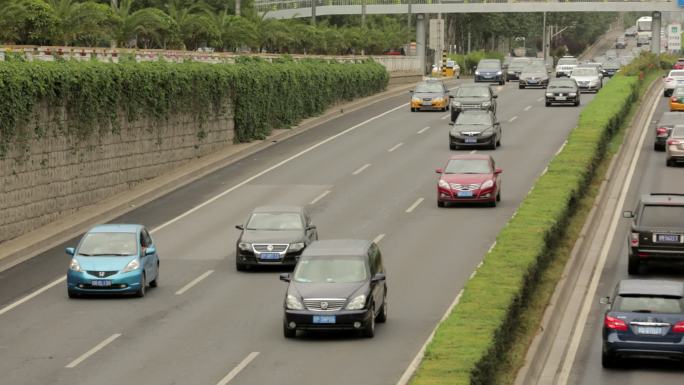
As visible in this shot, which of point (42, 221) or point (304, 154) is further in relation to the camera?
point (304, 154)

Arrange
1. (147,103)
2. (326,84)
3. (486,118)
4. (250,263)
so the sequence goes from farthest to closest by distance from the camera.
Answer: (326,84) < (486,118) < (147,103) < (250,263)

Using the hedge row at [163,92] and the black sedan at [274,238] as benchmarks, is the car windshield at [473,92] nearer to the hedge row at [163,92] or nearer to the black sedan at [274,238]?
the hedge row at [163,92]

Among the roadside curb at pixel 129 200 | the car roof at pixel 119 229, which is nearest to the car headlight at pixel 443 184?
the roadside curb at pixel 129 200

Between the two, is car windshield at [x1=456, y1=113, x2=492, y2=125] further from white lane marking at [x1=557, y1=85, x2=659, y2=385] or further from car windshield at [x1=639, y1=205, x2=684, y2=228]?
car windshield at [x1=639, y1=205, x2=684, y2=228]

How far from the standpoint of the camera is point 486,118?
55.0 meters

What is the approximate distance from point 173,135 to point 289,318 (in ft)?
88.3

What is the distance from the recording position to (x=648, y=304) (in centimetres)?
2317

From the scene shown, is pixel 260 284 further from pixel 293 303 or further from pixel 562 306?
pixel 562 306

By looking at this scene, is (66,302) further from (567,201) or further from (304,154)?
(304,154)

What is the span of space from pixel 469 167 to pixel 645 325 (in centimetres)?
1983

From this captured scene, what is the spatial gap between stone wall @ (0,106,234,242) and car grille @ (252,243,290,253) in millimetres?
8929

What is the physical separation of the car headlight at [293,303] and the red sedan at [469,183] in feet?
57.0

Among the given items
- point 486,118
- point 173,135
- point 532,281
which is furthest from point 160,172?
point 532,281

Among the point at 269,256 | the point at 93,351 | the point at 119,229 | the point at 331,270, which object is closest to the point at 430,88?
the point at 269,256
